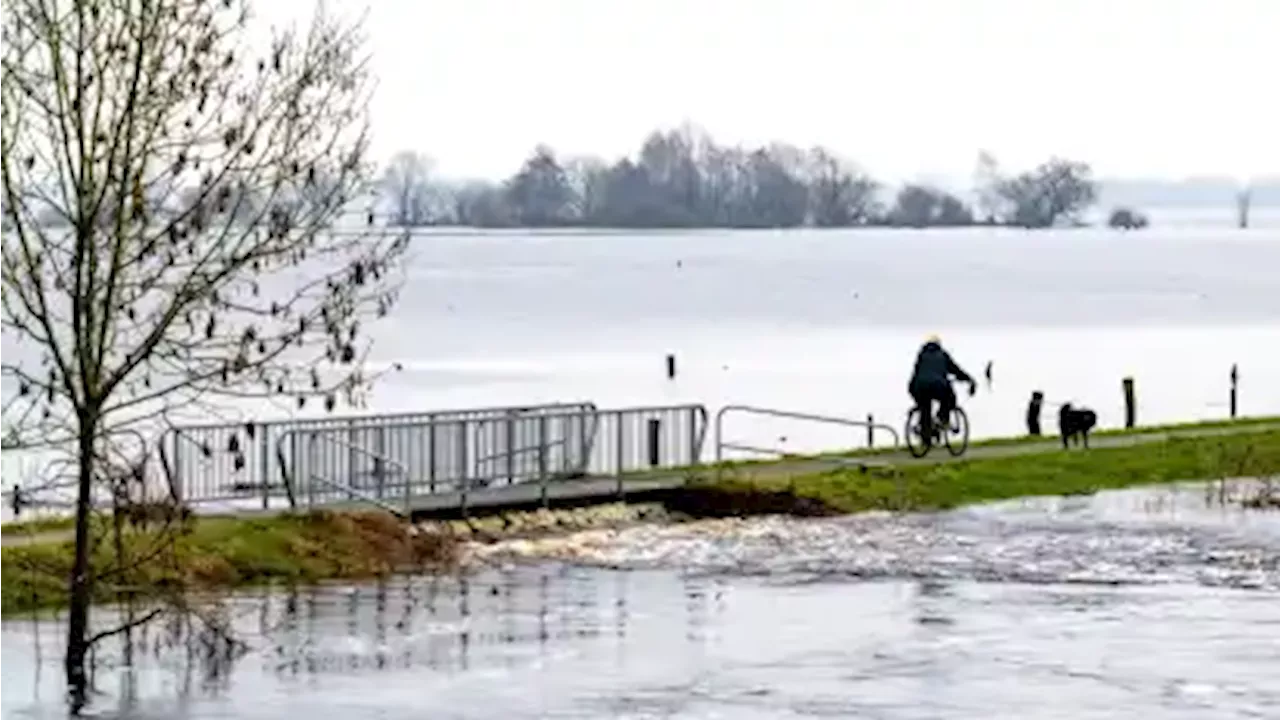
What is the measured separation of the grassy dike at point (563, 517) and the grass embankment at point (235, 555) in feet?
0.06

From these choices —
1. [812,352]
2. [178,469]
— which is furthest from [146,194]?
[812,352]

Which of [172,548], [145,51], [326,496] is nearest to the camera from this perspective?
[145,51]

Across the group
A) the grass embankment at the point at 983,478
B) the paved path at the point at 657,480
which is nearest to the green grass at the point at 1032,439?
the paved path at the point at 657,480

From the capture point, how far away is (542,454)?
3653 cm

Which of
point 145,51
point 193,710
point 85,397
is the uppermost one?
point 145,51

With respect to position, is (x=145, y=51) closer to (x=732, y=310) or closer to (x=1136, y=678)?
(x=1136, y=678)

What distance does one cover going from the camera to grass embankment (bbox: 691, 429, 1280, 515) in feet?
123

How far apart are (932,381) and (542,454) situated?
287 inches

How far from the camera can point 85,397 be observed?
23078 mm

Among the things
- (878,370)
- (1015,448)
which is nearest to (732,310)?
(878,370)

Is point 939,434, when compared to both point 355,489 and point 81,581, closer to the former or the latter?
point 355,489

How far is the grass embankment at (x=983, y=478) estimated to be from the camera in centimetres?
3759

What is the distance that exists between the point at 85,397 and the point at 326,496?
1133 centimetres

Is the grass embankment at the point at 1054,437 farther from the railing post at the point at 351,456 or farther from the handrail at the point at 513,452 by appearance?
the railing post at the point at 351,456
